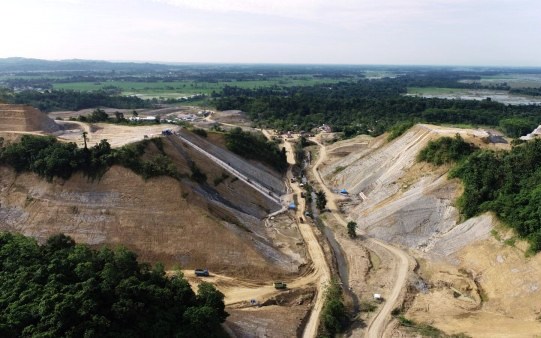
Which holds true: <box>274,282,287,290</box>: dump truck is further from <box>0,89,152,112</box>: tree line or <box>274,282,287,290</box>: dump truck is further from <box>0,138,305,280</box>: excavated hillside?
<box>0,89,152,112</box>: tree line

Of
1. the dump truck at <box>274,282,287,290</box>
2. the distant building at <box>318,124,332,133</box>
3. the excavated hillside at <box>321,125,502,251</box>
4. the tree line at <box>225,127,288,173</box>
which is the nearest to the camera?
the dump truck at <box>274,282,287,290</box>

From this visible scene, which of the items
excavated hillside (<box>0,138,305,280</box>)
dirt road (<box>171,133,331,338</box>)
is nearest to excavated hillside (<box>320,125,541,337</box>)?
dirt road (<box>171,133,331,338</box>)

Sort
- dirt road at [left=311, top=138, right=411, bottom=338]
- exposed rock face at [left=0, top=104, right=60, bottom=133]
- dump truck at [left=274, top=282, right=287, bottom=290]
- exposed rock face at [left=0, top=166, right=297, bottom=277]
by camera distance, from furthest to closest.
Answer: exposed rock face at [left=0, top=104, right=60, bottom=133]
exposed rock face at [left=0, top=166, right=297, bottom=277]
dump truck at [left=274, top=282, right=287, bottom=290]
dirt road at [left=311, top=138, right=411, bottom=338]

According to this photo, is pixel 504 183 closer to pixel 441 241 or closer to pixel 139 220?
pixel 441 241

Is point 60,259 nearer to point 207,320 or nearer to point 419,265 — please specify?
point 207,320

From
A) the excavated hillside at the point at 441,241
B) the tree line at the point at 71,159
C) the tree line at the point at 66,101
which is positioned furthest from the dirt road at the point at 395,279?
the tree line at the point at 66,101

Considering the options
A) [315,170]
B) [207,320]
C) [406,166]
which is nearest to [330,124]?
[315,170]
